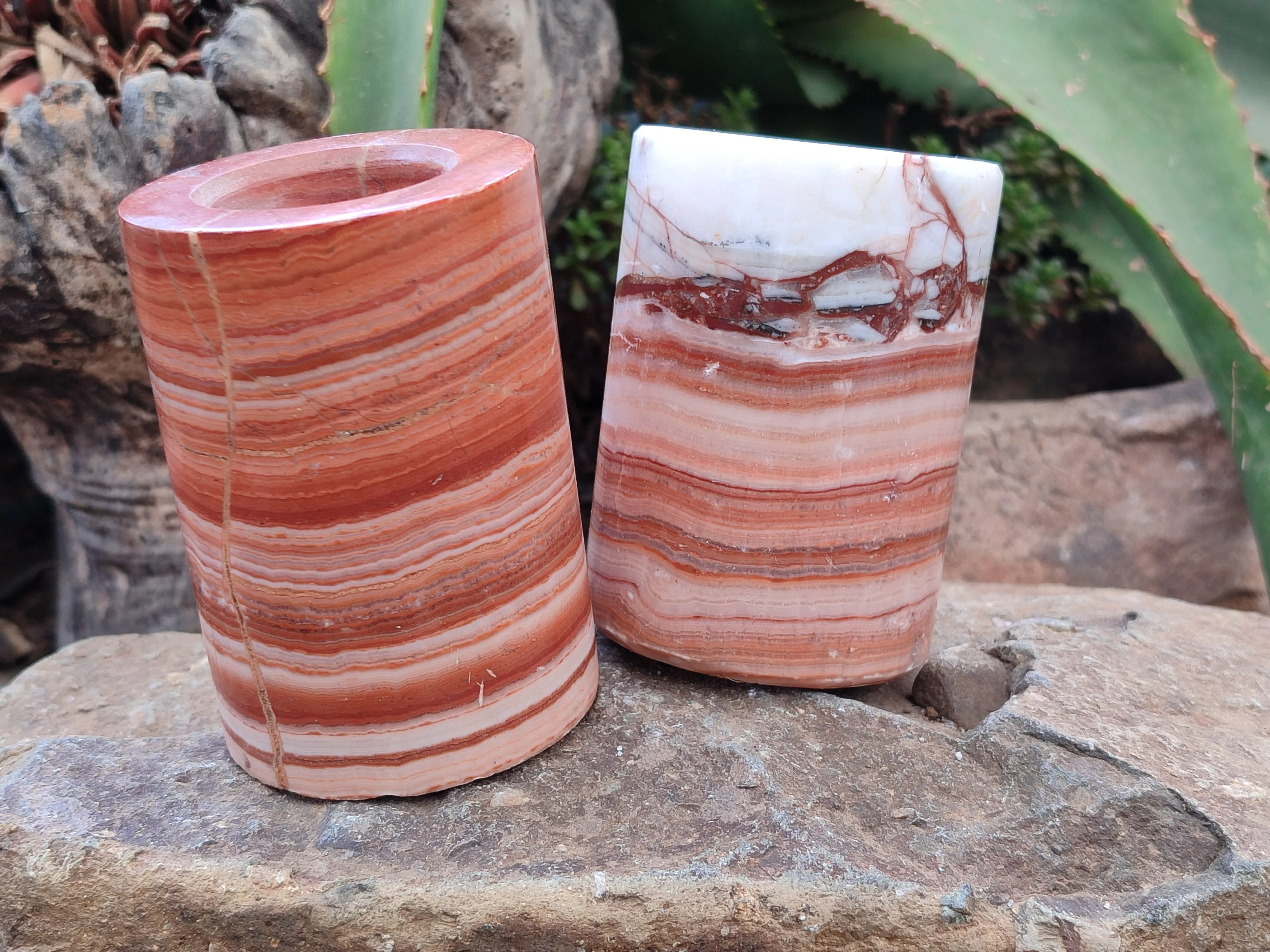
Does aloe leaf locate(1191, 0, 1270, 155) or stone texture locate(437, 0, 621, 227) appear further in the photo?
aloe leaf locate(1191, 0, 1270, 155)

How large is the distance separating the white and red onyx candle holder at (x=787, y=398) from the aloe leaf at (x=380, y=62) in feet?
1.02

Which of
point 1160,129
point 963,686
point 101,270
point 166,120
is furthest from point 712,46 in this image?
point 963,686

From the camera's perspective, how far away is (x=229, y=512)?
97cm

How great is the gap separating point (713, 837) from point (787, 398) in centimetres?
42

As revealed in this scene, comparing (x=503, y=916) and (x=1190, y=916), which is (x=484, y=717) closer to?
(x=503, y=916)

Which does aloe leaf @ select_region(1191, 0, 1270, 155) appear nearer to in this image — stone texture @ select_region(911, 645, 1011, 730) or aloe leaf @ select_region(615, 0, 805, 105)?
aloe leaf @ select_region(615, 0, 805, 105)

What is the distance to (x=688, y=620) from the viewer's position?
46.2 inches

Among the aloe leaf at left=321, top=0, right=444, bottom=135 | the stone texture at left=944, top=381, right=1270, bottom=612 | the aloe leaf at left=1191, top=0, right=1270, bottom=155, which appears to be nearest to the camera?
the aloe leaf at left=321, top=0, right=444, bottom=135

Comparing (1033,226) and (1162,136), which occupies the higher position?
(1162,136)

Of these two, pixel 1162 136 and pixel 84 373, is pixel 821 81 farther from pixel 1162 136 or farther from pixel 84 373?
pixel 84 373

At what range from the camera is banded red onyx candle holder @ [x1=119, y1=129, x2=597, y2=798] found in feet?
2.90

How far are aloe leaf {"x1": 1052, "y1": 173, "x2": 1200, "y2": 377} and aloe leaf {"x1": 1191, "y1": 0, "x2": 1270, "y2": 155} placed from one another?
0.25 metres

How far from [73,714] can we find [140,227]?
0.66 metres

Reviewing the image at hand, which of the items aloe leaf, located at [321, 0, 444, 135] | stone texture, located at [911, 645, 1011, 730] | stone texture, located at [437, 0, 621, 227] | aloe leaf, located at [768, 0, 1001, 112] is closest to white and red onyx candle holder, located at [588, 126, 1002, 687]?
stone texture, located at [911, 645, 1011, 730]
